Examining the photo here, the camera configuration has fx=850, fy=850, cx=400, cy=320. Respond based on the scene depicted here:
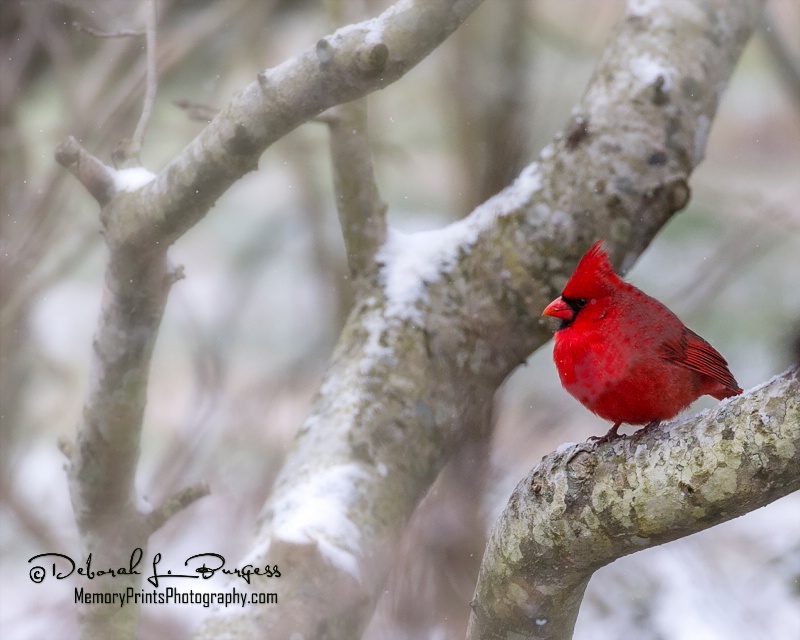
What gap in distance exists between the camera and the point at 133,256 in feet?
5.11

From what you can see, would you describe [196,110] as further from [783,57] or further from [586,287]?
[783,57]

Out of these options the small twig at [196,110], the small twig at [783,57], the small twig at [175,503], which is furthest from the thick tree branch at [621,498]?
the small twig at [783,57]

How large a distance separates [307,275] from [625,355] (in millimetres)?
2569

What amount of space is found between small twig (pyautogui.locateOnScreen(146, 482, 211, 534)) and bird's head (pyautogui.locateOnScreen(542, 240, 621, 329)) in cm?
74

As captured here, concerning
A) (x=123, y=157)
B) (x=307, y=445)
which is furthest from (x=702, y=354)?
(x=123, y=157)

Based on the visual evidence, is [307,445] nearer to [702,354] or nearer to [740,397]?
[702,354]

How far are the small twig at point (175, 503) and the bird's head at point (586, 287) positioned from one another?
29.3 inches

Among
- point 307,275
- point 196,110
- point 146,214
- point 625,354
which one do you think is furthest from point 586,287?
point 307,275

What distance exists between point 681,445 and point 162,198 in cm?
97

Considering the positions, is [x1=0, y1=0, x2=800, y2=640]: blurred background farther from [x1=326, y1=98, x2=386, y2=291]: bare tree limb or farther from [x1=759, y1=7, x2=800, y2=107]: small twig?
[x1=326, y1=98, x2=386, y2=291]: bare tree limb

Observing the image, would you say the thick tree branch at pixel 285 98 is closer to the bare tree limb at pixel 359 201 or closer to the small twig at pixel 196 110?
the small twig at pixel 196 110

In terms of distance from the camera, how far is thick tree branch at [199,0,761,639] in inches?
65.8

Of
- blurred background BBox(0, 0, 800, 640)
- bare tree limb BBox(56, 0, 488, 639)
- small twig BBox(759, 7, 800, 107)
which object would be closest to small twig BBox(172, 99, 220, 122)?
blurred background BBox(0, 0, 800, 640)

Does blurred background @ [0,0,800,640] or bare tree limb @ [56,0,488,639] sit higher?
blurred background @ [0,0,800,640]
